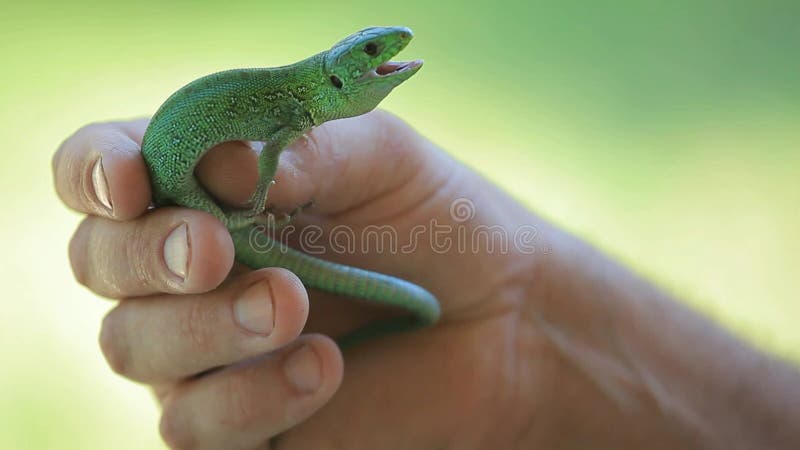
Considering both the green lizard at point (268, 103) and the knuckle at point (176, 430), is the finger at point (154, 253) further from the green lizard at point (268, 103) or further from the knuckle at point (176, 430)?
the knuckle at point (176, 430)

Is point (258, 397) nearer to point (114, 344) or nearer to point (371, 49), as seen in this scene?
point (114, 344)

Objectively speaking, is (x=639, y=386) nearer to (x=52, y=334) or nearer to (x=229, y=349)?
(x=229, y=349)

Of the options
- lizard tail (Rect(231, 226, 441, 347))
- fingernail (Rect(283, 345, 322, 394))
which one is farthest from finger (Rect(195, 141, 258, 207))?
fingernail (Rect(283, 345, 322, 394))

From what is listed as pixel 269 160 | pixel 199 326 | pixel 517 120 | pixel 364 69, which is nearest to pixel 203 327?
pixel 199 326

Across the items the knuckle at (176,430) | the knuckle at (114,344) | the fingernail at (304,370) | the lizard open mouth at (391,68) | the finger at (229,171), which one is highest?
the lizard open mouth at (391,68)

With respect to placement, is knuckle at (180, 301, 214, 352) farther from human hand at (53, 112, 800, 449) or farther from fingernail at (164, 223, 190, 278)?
fingernail at (164, 223, 190, 278)

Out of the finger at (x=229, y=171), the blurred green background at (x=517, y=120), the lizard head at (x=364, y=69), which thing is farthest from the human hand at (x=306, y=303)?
the blurred green background at (x=517, y=120)
